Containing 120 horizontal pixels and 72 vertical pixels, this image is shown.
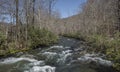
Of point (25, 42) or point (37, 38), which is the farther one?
point (37, 38)

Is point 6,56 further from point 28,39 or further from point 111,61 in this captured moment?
point 111,61

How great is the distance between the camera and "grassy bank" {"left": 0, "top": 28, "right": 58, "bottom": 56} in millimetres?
16862

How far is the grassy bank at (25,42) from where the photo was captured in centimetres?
1686

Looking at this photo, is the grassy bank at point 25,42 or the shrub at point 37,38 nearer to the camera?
the grassy bank at point 25,42

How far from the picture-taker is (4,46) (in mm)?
16906

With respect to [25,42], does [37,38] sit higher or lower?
higher

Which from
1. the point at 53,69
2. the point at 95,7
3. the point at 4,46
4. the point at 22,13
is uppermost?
the point at 95,7

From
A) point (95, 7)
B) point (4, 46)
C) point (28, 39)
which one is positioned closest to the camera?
point (4, 46)

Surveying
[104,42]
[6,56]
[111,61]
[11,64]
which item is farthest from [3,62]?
[104,42]

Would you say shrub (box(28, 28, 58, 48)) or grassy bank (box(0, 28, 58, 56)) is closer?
grassy bank (box(0, 28, 58, 56))

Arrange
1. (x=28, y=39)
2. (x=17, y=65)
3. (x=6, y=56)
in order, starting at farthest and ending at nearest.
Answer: (x=28, y=39), (x=6, y=56), (x=17, y=65)

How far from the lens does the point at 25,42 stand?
19.3 metres

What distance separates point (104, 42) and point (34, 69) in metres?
8.61

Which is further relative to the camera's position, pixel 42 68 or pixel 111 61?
pixel 111 61
